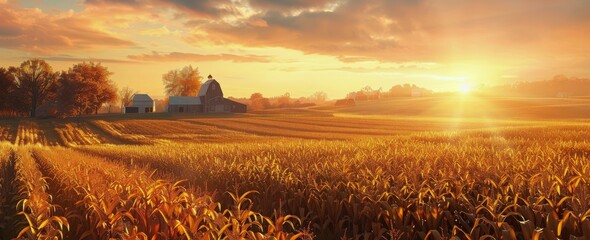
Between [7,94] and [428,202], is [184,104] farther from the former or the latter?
[428,202]

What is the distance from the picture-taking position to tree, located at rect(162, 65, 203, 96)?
12744cm

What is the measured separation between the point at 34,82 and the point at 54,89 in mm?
3846

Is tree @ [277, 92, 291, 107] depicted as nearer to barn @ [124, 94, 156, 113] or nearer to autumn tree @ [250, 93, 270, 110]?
autumn tree @ [250, 93, 270, 110]

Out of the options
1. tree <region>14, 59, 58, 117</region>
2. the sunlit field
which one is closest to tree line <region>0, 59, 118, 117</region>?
tree <region>14, 59, 58, 117</region>

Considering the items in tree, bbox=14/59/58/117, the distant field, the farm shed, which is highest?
tree, bbox=14/59/58/117

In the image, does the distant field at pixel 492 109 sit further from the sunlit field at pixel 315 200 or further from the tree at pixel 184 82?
the sunlit field at pixel 315 200

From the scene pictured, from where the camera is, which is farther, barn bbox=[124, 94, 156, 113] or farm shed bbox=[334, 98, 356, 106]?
farm shed bbox=[334, 98, 356, 106]

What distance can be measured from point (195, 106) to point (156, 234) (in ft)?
330

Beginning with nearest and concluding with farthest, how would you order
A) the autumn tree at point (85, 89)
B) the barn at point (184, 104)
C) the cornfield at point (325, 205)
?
the cornfield at point (325, 205)
the autumn tree at point (85, 89)
the barn at point (184, 104)

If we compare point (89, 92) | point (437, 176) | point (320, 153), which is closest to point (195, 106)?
point (89, 92)

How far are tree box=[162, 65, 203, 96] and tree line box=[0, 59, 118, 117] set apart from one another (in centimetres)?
3295

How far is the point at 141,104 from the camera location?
109 m

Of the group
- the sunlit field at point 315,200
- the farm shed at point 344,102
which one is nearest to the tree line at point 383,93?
the farm shed at point 344,102

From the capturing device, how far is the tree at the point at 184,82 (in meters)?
127
